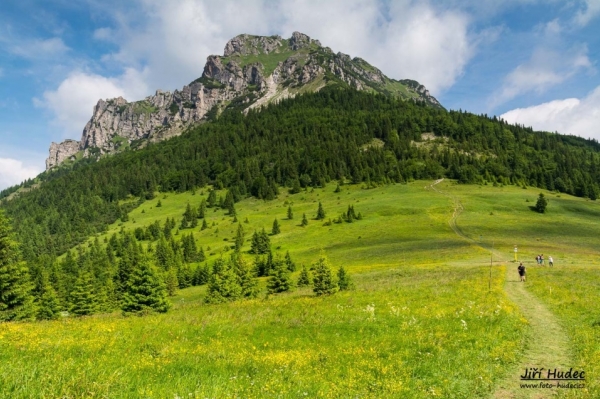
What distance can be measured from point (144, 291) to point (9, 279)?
13351mm

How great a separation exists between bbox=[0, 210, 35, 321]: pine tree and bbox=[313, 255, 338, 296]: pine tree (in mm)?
28722

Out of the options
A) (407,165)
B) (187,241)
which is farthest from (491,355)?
(407,165)

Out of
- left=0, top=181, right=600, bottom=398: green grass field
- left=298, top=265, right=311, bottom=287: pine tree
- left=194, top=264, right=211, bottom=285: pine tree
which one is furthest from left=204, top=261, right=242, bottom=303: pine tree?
left=194, top=264, right=211, bottom=285: pine tree

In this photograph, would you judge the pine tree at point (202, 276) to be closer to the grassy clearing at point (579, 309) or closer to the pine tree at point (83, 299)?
the pine tree at point (83, 299)

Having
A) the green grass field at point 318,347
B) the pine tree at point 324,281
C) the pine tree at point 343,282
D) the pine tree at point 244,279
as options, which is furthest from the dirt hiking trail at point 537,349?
the pine tree at point 244,279

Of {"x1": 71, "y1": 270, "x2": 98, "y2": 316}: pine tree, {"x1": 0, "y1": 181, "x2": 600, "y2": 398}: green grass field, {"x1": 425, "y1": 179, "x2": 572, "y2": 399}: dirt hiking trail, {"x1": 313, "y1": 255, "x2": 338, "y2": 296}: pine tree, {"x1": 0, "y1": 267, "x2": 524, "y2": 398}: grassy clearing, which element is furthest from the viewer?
{"x1": 71, "y1": 270, "x2": 98, "y2": 316}: pine tree

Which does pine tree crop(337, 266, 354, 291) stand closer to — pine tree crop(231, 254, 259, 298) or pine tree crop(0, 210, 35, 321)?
pine tree crop(231, 254, 259, 298)

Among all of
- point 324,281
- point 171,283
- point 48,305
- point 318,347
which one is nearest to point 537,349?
point 318,347

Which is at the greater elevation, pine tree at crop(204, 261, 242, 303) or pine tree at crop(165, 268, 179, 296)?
pine tree at crop(204, 261, 242, 303)

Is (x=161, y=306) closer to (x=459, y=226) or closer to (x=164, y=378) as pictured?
(x=164, y=378)

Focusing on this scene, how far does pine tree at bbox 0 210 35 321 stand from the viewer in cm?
3428

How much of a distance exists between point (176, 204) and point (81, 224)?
155 feet

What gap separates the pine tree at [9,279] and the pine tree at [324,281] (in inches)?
1131

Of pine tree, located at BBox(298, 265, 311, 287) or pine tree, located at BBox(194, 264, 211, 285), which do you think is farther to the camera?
pine tree, located at BBox(194, 264, 211, 285)
